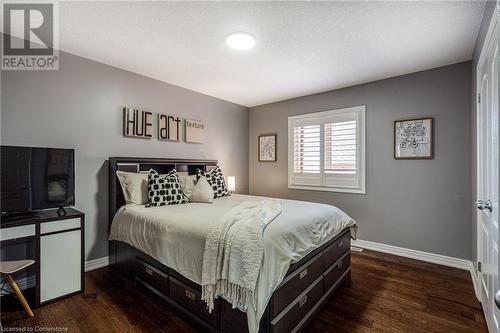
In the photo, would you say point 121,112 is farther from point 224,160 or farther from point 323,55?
point 323,55

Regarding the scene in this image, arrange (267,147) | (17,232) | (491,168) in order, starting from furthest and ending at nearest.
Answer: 1. (267,147)
2. (17,232)
3. (491,168)

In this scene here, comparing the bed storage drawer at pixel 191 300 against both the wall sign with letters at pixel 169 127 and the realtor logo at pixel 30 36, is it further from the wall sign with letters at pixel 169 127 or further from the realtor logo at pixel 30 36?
the realtor logo at pixel 30 36

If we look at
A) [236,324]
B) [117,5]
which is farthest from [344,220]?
[117,5]

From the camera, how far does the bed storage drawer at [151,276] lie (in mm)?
2107

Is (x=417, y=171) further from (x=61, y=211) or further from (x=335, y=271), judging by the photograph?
(x=61, y=211)

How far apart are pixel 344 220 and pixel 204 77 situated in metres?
2.65

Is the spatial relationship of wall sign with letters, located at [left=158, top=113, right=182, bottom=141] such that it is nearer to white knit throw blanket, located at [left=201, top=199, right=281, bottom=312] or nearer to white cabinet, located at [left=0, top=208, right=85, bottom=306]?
white cabinet, located at [left=0, top=208, right=85, bottom=306]

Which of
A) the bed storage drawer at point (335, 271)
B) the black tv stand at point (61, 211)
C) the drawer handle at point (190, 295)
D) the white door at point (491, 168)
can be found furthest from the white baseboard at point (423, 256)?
the black tv stand at point (61, 211)

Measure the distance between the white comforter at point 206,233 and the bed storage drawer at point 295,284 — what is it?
0.12 metres

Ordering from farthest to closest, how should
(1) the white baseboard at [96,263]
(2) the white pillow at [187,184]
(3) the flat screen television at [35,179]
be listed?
(2) the white pillow at [187,184]
(1) the white baseboard at [96,263]
(3) the flat screen television at [35,179]

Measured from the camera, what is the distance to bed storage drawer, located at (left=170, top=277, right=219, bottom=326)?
170cm

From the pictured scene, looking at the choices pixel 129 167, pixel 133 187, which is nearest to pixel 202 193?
pixel 133 187

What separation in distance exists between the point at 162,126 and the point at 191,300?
2.50 meters

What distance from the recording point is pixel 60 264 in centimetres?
220
